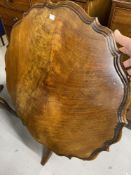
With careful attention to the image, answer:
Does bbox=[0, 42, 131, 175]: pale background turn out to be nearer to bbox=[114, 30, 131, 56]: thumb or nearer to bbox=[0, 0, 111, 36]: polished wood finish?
bbox=[114, 30, 131, 56]: thumb

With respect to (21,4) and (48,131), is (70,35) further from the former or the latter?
(21,4)

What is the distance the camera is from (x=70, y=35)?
99 centimetres

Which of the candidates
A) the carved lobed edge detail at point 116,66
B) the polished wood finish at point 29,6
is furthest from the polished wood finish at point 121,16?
the carved lobed edge detail at point 116,66

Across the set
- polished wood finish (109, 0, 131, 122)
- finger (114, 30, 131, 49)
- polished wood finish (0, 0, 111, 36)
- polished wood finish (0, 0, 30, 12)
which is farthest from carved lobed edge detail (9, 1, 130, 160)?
polished wood finish (0, 0, 30, 12)

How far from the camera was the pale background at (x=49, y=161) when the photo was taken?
1508mm

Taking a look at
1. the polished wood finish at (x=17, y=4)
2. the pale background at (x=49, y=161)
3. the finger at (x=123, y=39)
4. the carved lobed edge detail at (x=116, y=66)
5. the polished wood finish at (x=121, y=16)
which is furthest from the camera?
the polished wood finish at (x=17, y=4)

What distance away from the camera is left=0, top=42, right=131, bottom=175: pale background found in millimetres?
1508

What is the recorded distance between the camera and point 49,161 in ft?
5.13

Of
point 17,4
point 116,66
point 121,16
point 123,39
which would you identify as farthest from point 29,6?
point 116,66

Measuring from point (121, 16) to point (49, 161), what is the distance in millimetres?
1069

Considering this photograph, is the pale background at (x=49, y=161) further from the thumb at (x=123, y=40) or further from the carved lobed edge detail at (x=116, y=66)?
the thumb at (x=123, y=40)

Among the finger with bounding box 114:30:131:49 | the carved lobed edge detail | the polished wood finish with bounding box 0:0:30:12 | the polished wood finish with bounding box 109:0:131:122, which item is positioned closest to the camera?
the carved lobed edge detail

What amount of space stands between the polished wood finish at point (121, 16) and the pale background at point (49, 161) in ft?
2.61

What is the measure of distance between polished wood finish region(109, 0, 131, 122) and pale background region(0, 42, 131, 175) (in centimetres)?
80
